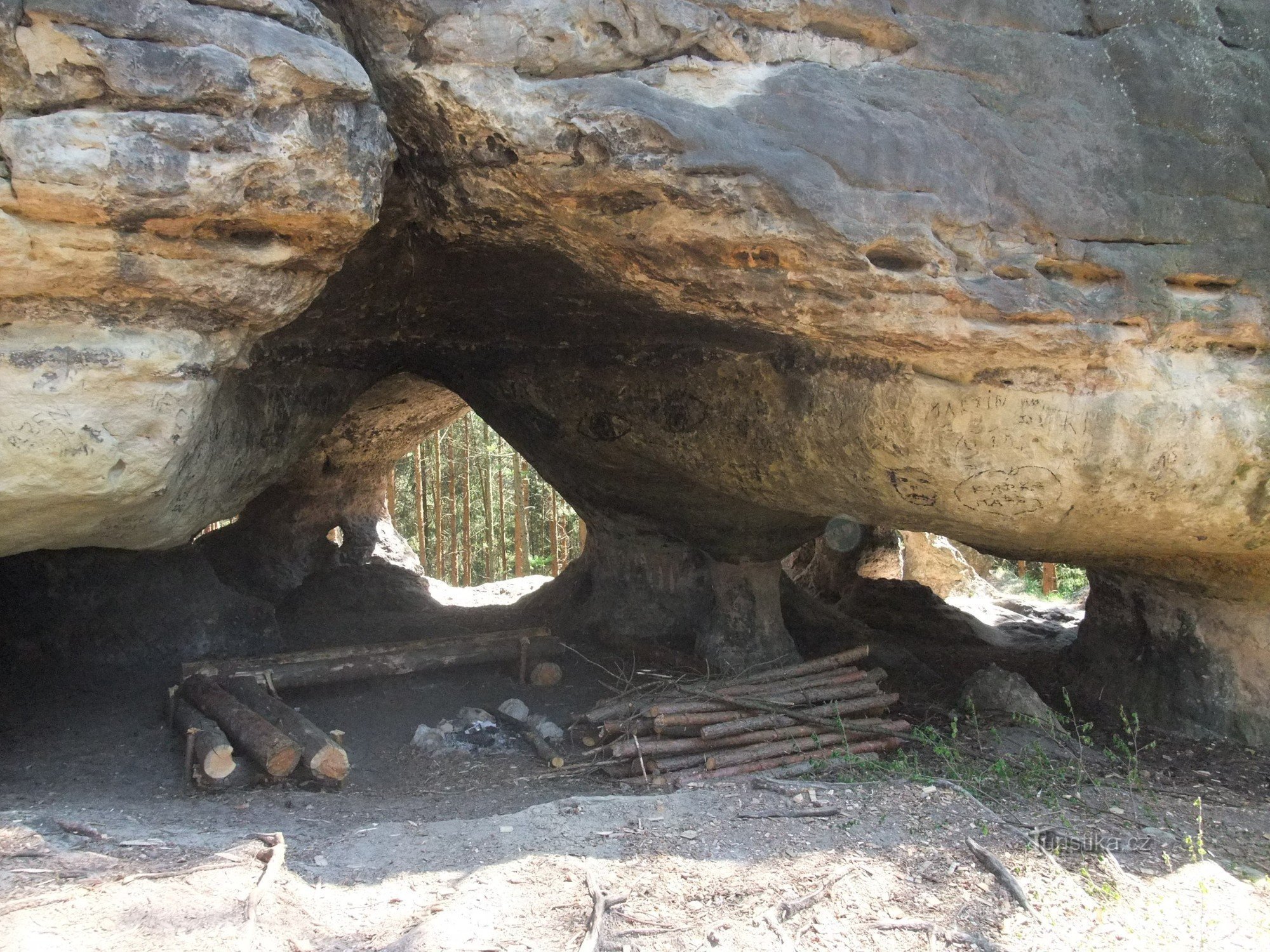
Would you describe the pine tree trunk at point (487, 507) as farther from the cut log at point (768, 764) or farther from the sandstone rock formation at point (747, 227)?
the cut log at point (768, 764)

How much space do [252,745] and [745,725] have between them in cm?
253

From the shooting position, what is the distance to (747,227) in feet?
14.7

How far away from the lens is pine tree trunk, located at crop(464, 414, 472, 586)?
790 inches

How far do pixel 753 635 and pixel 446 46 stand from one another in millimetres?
4812

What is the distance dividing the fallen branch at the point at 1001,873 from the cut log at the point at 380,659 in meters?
3.87

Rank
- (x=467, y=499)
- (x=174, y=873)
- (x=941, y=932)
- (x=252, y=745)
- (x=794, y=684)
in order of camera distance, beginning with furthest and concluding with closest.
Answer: (x=467, y=499) < (x=794, y=684) < (x=252, y=745) < (x=174, y=873) < (x=941, y=932)

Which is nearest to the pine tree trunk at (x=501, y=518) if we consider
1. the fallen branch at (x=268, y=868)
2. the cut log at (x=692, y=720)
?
the cut log at (x=692, y=720)

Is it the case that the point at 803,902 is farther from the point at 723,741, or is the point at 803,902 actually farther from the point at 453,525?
the point at 453,525

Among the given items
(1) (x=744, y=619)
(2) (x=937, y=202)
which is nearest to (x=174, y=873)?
(2) (x=937, y=202)

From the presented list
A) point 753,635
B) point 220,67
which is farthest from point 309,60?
point 753,635

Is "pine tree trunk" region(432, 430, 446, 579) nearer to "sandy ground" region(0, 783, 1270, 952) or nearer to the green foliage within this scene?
the green foliage

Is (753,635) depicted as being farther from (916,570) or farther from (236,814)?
(916,570)

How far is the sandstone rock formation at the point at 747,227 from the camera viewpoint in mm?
3861

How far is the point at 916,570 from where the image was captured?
40.2 feet
